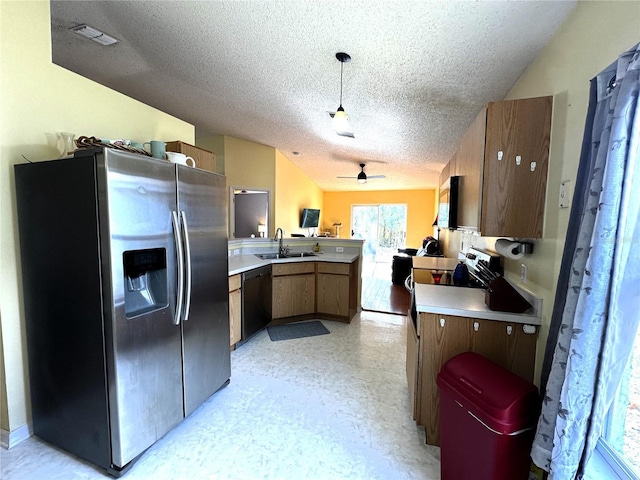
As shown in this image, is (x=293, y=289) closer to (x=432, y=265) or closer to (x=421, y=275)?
(x=421, y=275)

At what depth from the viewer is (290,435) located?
176 cm

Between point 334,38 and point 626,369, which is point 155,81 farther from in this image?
point 626,369

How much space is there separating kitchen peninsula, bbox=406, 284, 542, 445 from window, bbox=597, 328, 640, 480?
490 mm

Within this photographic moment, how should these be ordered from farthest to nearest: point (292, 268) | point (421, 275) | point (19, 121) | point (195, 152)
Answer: point (292, 268) < point (421, 275) < point (195, 152) < point (19, 121)

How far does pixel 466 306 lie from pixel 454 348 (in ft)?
0.85

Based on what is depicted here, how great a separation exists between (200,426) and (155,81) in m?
3.46

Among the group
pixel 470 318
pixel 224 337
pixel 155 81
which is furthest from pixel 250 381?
pixel 155 81

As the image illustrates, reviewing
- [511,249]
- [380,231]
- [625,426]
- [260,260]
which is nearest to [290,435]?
[625,426]

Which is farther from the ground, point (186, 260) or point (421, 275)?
point (186, 260)

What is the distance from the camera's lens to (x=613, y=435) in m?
1.03

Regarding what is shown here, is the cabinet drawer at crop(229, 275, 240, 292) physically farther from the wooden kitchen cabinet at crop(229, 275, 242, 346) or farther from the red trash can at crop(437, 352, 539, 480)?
the red trash can at crop(437, 352, 539, 480)

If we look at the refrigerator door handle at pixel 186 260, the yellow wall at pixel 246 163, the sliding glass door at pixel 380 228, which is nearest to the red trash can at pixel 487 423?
the refrigerator door handle at pixel 186 260

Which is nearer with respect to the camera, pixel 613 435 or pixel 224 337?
pixel 613 435

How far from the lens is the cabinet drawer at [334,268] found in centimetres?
361
